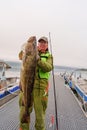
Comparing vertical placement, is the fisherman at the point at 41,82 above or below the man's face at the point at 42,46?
below

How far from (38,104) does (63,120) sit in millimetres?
1875

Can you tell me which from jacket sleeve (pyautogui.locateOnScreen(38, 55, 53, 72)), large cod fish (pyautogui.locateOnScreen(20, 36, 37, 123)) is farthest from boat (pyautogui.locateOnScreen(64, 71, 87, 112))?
large cod fish (pyautogui.locateOnScreen(20, 36, 37, 123))

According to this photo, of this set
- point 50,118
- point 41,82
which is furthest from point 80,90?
point 41,82

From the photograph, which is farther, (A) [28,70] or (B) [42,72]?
(B) [42,72]

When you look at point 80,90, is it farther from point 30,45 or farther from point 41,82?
point 30,45

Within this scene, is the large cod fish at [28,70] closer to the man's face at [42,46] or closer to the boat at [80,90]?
the man's face at [42,46]

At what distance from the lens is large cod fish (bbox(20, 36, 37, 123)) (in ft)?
9.28

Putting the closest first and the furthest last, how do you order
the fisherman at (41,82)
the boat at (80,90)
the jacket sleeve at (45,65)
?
1. the jacket sleeve at (45,65)
2. the fisherman at (41,82)
3. the boat at (80,90)

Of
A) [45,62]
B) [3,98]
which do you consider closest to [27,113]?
[45,62]

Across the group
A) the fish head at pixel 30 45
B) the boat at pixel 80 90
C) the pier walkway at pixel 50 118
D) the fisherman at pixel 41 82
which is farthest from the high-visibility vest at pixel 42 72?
the boat at pixel 80 90

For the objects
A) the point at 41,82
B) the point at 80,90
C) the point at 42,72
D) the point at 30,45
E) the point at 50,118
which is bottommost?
the point at 50,118

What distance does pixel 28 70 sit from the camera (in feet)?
9.63

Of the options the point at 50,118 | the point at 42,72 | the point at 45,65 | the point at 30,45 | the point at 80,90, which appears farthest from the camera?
→ the point at 80,90

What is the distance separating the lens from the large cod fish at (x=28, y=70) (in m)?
2.83
